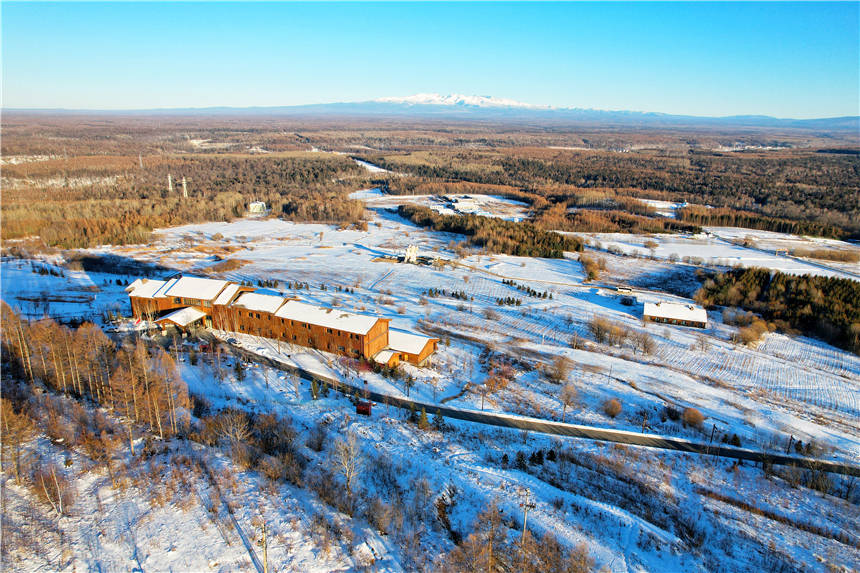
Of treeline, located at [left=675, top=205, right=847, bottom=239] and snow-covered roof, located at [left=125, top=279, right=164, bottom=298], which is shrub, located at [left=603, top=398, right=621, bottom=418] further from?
treeline, located at [left=675, top=205, right=847, bottom=239]

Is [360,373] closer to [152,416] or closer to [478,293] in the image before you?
Answer: [152,416]

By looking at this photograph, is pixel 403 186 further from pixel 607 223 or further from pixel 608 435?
pixel 608 435

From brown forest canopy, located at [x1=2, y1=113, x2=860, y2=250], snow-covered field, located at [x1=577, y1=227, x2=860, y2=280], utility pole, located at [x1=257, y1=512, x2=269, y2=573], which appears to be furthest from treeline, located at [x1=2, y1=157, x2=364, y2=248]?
utility pole, located at [x1=257, y1=512, x2=269, y2=573]

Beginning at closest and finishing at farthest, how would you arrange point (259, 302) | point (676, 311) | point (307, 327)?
point (307, 327)
point (259, 302)
point (676, 311)

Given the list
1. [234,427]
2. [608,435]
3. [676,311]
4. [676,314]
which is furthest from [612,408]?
[676,311]

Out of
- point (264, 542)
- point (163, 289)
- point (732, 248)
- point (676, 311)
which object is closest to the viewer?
point (264, 542)

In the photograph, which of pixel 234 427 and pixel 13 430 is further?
pixel 234 427

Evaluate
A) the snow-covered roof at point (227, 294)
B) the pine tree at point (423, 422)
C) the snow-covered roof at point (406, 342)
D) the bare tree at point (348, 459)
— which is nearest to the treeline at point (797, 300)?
the snow-covered roof at point (406, 342)
